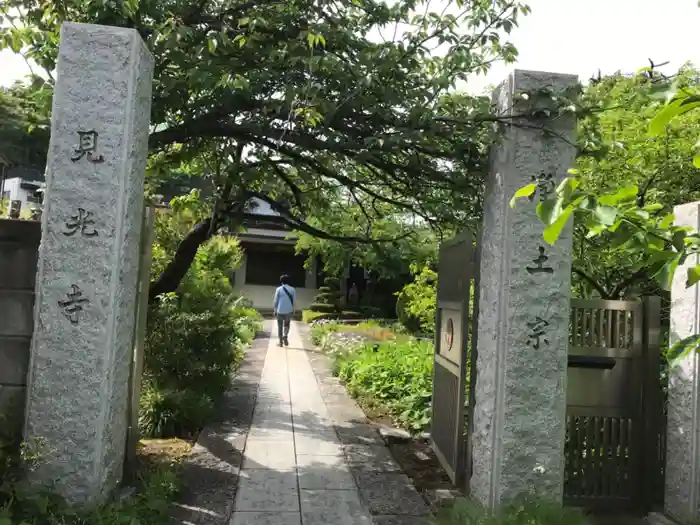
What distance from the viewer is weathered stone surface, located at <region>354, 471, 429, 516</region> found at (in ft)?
15.8

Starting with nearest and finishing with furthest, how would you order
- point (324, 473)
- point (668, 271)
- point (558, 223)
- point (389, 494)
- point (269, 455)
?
1. point (558, 223)
2. point (668, 271)
3. point (389, 494)
4. point (324, 473)
5. point (269, 455)

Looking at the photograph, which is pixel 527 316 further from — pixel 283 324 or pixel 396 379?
pixel 283 324

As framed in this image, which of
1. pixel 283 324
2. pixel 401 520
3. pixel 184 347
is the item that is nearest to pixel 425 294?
pixel 283 324

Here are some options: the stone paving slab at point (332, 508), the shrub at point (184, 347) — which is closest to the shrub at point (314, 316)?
the shrub at point (184, 347)

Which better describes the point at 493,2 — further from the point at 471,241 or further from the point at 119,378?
the point at 119,378

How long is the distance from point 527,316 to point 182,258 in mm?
4021

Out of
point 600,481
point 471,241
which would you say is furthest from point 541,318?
point 600,481

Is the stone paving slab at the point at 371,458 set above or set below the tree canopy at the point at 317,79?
below

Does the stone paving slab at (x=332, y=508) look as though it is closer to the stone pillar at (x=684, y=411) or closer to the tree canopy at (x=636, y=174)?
the stone pillar at (x=684, y=411)

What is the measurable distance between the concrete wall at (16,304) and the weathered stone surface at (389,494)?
106 inches

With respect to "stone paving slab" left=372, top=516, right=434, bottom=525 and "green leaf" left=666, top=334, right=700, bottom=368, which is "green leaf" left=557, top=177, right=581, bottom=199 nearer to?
"green leaf" left=666, top=334, right=700, bottom=368

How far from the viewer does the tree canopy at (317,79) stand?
450cm

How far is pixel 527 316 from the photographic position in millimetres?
4285

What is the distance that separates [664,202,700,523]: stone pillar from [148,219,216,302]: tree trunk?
14.9 feet
